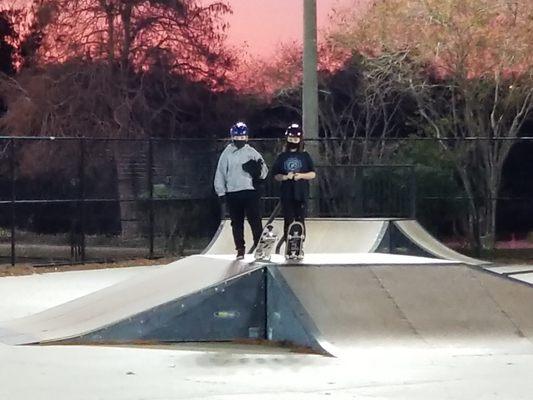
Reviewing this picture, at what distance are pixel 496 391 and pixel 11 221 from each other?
45.5ft

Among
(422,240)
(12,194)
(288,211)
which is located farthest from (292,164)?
(12,194)

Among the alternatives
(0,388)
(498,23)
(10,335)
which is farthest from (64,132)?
(0,388)

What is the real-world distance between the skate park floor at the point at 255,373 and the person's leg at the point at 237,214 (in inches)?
79.0

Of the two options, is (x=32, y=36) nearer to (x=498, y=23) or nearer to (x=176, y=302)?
(x=498, y=23)

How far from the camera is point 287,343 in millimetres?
10797

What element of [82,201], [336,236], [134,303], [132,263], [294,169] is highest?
[294,169]

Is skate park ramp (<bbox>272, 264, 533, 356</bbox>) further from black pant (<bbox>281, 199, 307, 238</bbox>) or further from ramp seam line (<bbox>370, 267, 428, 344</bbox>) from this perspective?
black pant (<bbox>281, 199, 307, 238</bbox>)

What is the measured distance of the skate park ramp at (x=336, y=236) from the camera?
19266 mm

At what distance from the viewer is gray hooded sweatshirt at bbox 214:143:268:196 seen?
12.5m

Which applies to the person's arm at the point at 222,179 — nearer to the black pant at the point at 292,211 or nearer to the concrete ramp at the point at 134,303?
the black pant at the point at 292,211

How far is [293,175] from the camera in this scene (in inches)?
483

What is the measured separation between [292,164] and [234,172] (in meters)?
0.69

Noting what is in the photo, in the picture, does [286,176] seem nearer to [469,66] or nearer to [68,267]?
[68,267]

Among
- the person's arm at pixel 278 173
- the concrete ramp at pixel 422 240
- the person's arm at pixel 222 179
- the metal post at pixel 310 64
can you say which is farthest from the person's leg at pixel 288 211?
the metal post at pixel 310 64
